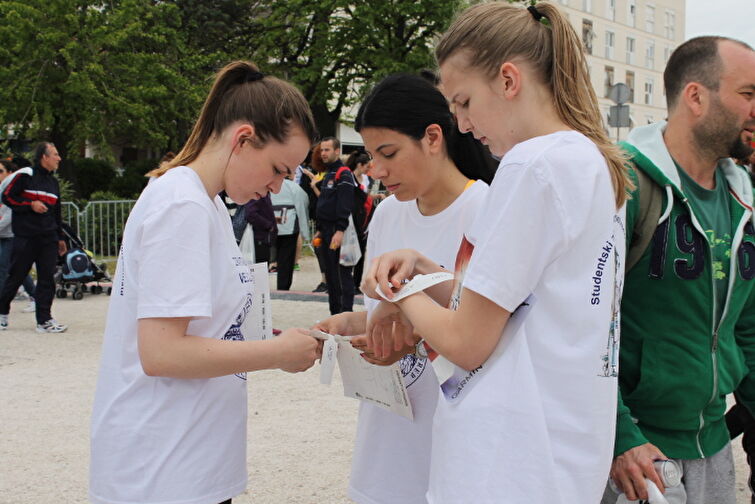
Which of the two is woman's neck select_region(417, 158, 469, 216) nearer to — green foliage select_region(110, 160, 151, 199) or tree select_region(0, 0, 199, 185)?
tree select_region(0, 0, 199, 185)

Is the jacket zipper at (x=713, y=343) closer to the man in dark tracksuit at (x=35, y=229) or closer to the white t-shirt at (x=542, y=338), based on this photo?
the white t-shirt at (x=542, y=338)

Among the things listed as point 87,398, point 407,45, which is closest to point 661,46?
point 407,45

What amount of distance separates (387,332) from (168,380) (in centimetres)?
57

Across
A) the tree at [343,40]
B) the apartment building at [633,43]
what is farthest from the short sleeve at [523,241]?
the apartment building at [633,43]

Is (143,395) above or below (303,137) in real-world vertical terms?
below

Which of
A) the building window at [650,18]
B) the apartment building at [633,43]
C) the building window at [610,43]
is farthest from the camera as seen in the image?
the building window at [650,18]

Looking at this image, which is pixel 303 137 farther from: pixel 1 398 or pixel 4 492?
pixel 1 398

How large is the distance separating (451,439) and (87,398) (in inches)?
186

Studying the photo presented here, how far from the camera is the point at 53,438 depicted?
4707 mm

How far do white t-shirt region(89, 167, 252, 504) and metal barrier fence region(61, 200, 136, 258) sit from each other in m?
13.1

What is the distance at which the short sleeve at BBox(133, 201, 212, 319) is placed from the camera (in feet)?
5.88

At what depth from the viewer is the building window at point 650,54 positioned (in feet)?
175

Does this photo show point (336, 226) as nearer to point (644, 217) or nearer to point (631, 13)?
point (644, 217)

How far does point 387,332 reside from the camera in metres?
1.91
